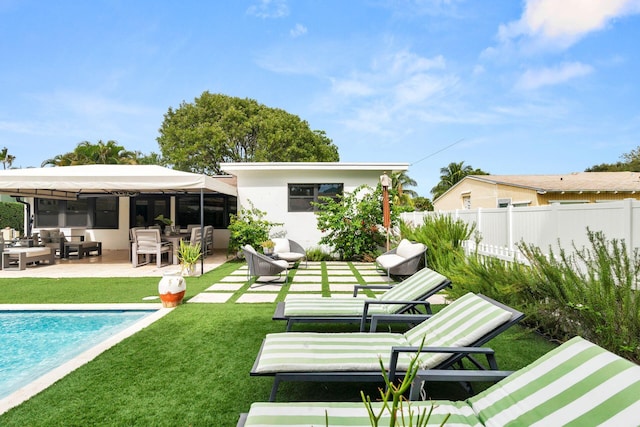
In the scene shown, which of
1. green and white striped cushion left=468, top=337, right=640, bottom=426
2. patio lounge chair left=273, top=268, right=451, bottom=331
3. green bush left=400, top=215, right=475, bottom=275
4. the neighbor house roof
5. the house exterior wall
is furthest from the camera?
the neighbor house roof

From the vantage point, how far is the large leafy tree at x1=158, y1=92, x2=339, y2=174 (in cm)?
2547

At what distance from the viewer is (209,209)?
14.9m

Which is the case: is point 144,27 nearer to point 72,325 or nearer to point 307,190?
point 307,190

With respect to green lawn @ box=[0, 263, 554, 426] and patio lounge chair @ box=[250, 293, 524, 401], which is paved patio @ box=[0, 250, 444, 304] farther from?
patio lounge chair @ box=[250, 293, 524, 401]

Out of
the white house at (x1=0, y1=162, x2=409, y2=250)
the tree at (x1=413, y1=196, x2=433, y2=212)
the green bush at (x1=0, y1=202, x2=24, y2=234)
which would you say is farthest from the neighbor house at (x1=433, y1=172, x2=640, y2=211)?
the green bush at (x1=0, y1=202, x2=24, y2=234)

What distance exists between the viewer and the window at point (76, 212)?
46.4 ft

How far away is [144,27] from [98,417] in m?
12.5

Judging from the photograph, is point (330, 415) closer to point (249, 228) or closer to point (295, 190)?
point (249, 228)

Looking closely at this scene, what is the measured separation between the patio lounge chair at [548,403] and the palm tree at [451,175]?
40.8m

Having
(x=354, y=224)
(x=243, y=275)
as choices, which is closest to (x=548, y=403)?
(x=243, y=275)

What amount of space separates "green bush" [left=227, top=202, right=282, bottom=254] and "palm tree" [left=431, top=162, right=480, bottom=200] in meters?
32.7

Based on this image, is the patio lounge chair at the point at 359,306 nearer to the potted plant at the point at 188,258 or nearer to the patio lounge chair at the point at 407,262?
the patio lounge chair at the point at 407,262

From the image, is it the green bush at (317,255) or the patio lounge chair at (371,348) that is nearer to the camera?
the patio lounge chair at (371,348)

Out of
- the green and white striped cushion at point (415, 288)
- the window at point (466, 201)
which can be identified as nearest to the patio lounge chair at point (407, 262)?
the green and white striped cushion at point (415, 288)
